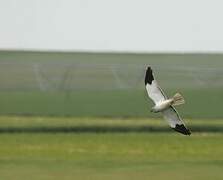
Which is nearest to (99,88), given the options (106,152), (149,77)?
(106,152)

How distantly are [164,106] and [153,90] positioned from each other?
6.1 inches

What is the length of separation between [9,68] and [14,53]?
9.48 feet

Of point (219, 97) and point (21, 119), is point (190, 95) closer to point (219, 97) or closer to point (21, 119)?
point (219, 97)

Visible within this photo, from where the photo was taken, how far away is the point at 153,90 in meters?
3.04

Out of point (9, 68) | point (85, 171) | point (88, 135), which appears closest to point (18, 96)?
point (9, 68)

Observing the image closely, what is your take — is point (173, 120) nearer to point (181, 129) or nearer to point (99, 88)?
point (181, 129)

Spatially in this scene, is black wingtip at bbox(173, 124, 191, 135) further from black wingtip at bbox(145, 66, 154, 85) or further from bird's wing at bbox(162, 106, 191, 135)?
black wingtip at bbox(145, 66, 154, 85)

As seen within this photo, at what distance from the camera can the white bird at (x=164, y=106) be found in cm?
291

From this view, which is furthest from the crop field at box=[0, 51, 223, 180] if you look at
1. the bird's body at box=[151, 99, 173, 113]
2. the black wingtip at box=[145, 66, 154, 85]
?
the bird's body at box=[151, 99, 173, 113]

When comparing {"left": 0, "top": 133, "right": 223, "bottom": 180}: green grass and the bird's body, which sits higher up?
the bird's body

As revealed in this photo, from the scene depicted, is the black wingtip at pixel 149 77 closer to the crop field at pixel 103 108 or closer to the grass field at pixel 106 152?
the grass field at pixel 106 152

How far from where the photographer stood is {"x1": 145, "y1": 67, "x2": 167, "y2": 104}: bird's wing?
2971 millimetres

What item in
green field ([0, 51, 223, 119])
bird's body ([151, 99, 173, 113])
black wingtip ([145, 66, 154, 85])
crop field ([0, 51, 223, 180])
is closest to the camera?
bird's body ([151, 99, 173, 113])

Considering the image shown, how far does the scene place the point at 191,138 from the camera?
11.8 metres
